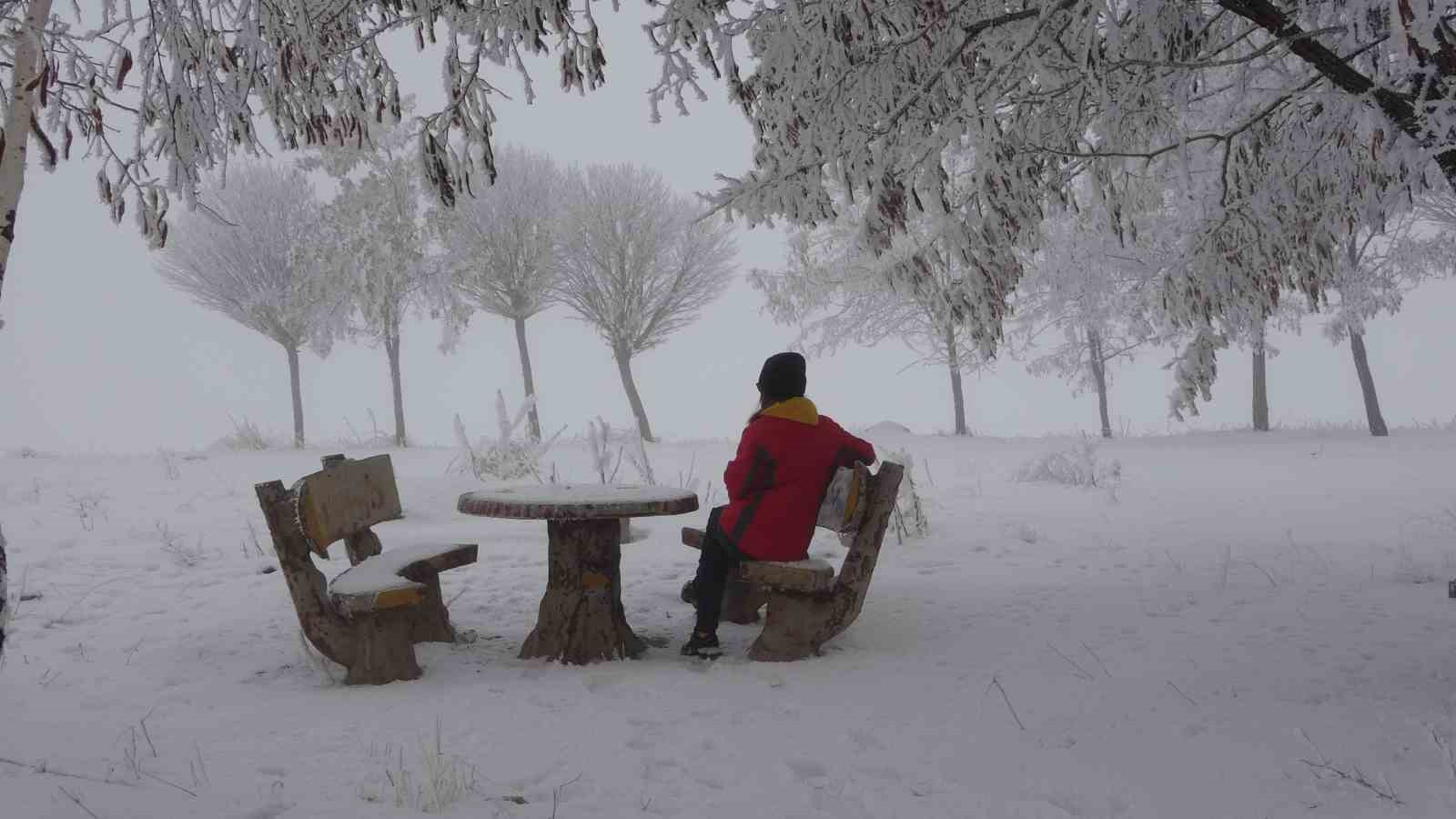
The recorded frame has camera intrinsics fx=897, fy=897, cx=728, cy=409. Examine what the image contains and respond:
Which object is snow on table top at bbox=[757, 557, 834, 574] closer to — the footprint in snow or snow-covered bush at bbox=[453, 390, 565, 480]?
the footprint in snow

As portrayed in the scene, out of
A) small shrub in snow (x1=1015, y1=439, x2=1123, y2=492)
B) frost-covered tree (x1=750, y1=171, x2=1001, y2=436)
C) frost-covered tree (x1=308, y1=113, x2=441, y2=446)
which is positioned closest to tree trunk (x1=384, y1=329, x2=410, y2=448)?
frost-covered tree (x1=308, y1=113, x2=441, y2=446)

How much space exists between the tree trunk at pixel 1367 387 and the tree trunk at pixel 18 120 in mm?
18923

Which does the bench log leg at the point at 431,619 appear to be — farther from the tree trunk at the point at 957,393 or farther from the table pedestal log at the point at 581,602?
the tree trunk at the point at 957,393

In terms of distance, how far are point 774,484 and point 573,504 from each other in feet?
3.21

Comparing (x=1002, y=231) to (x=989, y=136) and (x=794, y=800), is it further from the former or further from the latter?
(x=794, y=800)

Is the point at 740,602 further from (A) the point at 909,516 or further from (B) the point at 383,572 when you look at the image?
(A) the point at 909,516

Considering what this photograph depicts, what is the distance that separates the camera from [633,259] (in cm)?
2194

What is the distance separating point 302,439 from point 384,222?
16.6ft

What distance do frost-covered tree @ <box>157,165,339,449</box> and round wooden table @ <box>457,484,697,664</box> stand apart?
17.9 meters

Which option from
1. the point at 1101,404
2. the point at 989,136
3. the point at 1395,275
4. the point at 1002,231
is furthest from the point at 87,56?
the point at 1101,404

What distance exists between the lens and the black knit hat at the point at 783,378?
4.32 m

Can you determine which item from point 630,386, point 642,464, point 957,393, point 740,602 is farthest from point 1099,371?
point 740,602

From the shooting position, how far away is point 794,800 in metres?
2.67

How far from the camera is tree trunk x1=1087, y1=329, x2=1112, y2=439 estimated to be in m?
20.5
